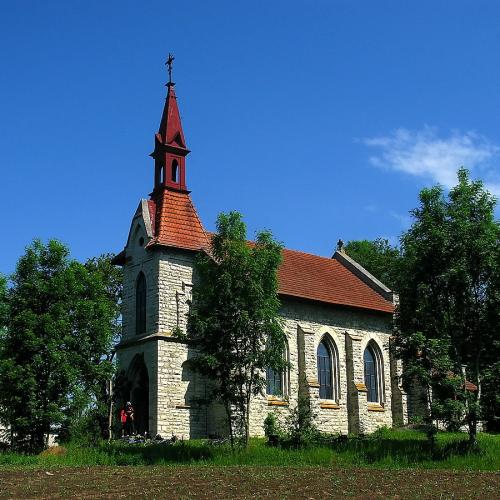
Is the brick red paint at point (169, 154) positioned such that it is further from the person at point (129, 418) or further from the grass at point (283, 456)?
the grass at point (283, 456)

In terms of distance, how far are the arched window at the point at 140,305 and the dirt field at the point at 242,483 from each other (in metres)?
13.0

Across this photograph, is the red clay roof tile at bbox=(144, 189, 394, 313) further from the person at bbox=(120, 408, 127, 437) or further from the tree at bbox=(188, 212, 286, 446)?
the person at bbox=(120, 408, 127, 437)

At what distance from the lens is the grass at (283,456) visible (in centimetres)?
2259

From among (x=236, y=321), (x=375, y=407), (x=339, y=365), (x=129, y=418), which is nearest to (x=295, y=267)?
(x=339, y=365)

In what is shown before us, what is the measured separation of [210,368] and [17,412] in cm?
702

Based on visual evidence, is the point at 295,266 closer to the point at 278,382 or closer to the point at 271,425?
the point at 278,382

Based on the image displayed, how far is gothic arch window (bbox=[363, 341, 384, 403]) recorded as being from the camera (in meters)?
38.7

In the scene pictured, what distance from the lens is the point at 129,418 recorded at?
31547 mm

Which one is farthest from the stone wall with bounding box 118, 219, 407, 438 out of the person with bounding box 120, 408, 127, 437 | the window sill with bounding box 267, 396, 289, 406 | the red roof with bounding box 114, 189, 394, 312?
the person with bounding box 120, 408, 127, 437

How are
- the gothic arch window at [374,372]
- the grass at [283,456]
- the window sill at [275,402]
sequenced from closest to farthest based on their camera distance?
1. the grass at [283,456]
2. the window sill at [275,402]
3. the gothic arch window at [374,372]

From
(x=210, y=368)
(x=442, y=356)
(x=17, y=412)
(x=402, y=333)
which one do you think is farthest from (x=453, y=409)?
(x=17, y=412)

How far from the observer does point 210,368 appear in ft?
84.4

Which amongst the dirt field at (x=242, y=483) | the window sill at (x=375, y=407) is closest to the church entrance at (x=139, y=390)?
the window sill at (x=375, y=407)

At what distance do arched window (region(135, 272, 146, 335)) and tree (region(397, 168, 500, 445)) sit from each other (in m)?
12.2
